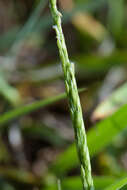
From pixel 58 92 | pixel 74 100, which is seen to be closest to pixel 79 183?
pixel 74 100

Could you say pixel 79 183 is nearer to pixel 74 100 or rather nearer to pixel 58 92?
pixel 74 100

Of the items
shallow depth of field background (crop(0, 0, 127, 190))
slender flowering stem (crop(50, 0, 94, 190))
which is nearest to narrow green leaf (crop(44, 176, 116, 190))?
shallow depth of field background (crop(0, 0, 127, 190))

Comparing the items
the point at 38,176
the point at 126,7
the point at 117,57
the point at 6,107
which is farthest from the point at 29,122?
the point at 126,7

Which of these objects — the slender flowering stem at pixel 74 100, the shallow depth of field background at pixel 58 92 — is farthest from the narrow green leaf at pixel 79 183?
the slender flowering stem at pixel 74 100

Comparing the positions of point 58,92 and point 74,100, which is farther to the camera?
point 58,92

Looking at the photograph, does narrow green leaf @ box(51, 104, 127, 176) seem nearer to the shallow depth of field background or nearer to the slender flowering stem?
the shallow depth of field background
